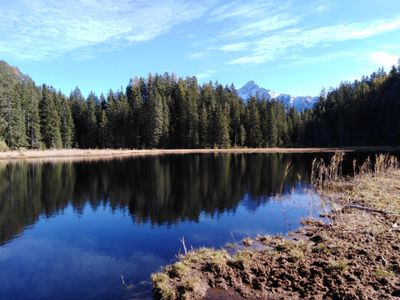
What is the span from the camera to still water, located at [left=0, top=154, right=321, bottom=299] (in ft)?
44.0

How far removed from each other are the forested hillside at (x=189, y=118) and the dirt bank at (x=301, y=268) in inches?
3534

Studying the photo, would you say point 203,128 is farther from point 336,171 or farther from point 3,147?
point 336,171

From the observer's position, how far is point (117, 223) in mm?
22188

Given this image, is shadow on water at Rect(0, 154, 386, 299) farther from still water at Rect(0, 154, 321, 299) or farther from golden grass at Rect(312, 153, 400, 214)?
golden grass at Rect(312, 153, 400, 214)

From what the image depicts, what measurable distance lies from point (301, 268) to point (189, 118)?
102 m

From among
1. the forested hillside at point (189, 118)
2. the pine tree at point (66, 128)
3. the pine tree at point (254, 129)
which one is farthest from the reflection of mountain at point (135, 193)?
the pine tree at point (254, 129)

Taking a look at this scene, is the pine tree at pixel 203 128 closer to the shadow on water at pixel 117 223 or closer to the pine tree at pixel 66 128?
the pine tree at pixel 66 128

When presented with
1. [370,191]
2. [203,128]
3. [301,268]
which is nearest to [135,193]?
[370,191]

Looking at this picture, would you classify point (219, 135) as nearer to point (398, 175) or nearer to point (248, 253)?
point (398, 175)

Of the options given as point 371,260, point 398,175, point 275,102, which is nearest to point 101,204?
point 371,260

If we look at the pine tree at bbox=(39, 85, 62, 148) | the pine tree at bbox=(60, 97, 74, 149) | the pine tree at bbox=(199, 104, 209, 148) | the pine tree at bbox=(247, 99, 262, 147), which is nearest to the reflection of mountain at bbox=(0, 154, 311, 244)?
the pine tree at bbox=(39, 85, 62, 148)

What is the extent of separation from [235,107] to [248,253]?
109951mm

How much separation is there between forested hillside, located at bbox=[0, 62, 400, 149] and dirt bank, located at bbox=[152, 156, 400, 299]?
89768mm

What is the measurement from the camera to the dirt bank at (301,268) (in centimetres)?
1087
